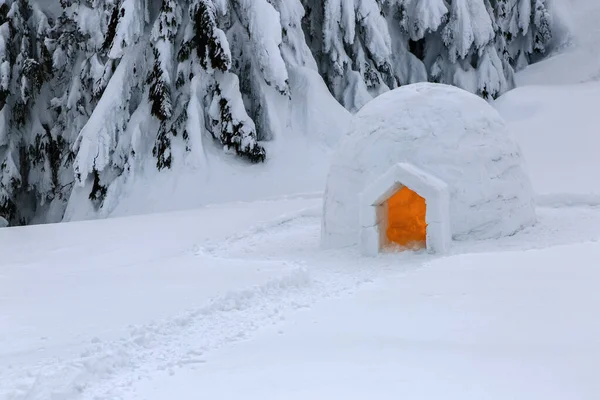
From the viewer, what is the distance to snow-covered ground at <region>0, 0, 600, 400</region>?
3859 millimetres

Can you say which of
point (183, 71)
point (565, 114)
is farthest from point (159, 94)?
point (565, 114)

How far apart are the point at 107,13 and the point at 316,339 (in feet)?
41.9

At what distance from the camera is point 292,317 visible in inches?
212

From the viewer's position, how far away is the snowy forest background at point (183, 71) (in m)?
14.0

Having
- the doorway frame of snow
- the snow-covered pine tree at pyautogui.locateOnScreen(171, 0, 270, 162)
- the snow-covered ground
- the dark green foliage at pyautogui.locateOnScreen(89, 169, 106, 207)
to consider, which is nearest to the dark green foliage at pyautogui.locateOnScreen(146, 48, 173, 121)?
the snow-covered pine tree at pyautogui.locateOnScreen(171, 0, 270, 162)

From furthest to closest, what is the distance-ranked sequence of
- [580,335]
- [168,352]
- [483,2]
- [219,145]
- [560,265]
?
1. [483,2]
2. [219,145]
3. [560,265]
4. [168,352]
5. [580,335]

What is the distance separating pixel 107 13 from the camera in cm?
1523

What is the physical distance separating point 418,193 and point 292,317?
128 inches

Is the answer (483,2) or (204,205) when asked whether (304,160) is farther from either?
(483,2)

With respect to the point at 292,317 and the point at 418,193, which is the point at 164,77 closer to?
the point at 418,193

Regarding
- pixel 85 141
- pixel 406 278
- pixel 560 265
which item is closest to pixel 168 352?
pixel 406 278

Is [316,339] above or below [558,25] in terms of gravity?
below

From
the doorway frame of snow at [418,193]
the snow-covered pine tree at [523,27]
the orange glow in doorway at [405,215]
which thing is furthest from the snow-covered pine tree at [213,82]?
the snow-covered pine tree at [523,27]

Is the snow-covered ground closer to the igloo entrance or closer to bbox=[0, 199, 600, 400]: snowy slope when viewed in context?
bbox=[0, 199, 600, 400]: snowy slope
